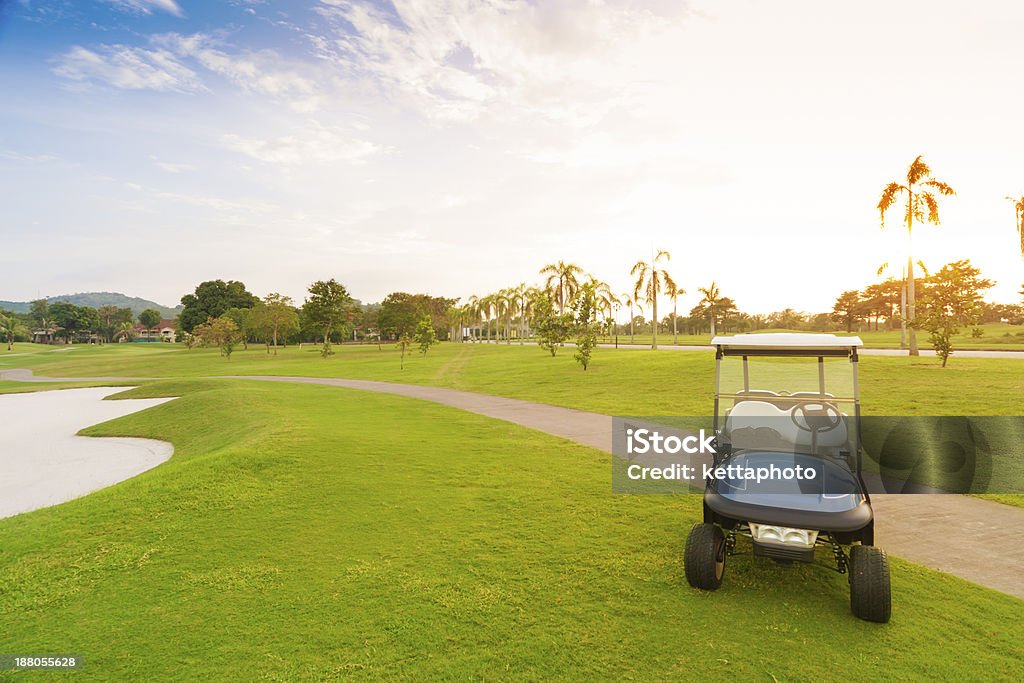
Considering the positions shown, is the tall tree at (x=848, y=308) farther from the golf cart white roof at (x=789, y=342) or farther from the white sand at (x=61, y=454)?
the white sand at (x=61, y=454)

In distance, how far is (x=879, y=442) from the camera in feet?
37.7

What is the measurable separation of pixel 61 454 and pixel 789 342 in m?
21.8

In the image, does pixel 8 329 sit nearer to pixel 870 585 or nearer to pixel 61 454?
pixel 61 454

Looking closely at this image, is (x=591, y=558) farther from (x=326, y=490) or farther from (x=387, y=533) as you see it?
(x=326, y=490)

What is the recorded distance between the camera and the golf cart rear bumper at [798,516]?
4.27m

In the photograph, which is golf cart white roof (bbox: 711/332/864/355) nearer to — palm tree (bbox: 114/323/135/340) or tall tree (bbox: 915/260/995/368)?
tall tree (bbox: 915/260/995/368)

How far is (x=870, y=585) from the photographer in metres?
4.29

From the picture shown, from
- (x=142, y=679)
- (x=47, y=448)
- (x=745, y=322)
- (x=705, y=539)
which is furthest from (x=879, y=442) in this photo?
(x=745, y=322)

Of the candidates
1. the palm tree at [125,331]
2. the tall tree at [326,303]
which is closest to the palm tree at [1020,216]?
the tall tree at [326,303]

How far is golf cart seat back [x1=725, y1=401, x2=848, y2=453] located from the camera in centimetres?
523

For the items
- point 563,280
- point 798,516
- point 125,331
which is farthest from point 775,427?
point 125,331

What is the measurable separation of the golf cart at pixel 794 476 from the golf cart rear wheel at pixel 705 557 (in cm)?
1

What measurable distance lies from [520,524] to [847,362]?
466 cm

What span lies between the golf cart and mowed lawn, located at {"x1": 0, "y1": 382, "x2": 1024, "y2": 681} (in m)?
0.47
